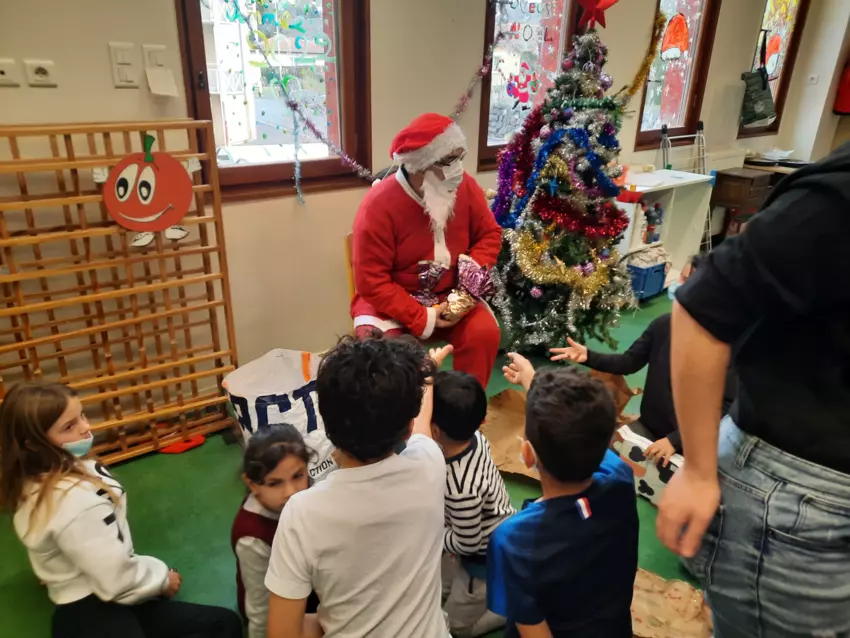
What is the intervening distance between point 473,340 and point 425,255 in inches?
14.7

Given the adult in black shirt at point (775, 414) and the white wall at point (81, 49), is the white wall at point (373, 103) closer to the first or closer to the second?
the white wall at point (81, 49)

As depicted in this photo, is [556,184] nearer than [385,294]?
No

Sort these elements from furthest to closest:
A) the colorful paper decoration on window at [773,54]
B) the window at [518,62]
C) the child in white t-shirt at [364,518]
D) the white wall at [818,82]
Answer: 1. the white wall at [818,82]
2. the colorful paper decoration on window at [773,54]
3. the window at [518,62]
4. the child in white t-shirt at [364,518]

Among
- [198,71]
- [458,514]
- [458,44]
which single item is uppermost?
[458,44]

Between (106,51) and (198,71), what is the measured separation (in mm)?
311

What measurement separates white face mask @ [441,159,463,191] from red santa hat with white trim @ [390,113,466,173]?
0.06 meters

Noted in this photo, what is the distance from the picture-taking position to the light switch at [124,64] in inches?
78.5

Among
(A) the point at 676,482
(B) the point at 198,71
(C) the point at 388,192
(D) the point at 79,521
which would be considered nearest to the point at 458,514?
(A) the point at 676,482

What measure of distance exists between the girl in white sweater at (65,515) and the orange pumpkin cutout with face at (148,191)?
0.78 metres

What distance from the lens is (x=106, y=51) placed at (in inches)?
78.1

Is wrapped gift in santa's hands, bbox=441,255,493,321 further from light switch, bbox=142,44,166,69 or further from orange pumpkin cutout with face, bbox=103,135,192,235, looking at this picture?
light switch, bbox=142,44,166,69

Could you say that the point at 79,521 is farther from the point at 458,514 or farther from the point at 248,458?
the point at 458,514

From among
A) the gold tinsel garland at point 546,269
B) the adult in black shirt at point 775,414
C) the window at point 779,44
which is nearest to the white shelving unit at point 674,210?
the gold tinsel garland at point 546,269

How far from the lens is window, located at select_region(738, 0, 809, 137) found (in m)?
4.95
